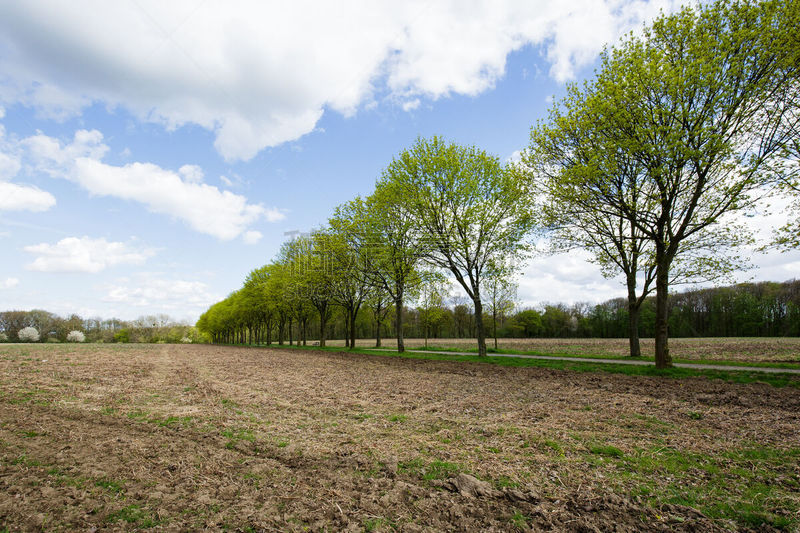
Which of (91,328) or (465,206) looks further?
(91,328)

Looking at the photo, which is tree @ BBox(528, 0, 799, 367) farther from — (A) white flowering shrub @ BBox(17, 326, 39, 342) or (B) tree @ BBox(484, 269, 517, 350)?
(A) white flowering shrub @ BBox(17, 326, 39, 342)

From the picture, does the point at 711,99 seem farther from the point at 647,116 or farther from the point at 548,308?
the point at 548,308

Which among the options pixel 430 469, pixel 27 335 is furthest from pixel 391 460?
pixel 27 335

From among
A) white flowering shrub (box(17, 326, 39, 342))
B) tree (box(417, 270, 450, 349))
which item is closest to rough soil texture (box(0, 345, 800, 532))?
tree (box(417, 270, 450, 349))

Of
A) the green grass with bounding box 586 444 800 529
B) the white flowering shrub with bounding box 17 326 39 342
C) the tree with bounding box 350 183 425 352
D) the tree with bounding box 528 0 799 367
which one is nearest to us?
the green grass with bounding box 586 444 800 529

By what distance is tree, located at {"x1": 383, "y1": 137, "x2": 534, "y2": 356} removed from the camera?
2522 cm

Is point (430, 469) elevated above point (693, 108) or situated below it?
below

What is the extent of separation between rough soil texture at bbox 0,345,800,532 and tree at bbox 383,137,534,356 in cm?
1530

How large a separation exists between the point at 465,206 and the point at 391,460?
21.8m

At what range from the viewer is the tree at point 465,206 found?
82.7ft

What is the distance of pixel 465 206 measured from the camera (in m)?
25.7

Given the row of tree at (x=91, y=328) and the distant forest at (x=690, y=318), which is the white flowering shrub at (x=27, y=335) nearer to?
the row of tree at (x=91, y=328)

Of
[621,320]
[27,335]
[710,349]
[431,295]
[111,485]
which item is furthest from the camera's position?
[621,320]

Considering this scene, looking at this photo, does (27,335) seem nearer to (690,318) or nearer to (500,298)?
(500,298)
